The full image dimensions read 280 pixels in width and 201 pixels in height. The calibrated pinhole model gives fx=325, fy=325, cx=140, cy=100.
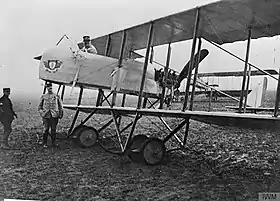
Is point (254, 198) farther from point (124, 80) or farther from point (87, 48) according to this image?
point (87, 48)

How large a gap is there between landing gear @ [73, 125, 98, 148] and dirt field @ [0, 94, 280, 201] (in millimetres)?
245

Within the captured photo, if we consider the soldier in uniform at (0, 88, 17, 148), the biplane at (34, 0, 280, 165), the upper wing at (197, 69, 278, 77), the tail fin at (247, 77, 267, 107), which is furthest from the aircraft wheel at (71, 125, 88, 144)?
the tail fin at (247, 77, 267, 107)

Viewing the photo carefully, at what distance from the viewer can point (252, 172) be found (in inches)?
62.2

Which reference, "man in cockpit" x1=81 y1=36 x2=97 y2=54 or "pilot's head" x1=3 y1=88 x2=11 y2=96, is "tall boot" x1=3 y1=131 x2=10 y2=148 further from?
"man in cockpit" x1=81 y1=36 x2=97 y2=54

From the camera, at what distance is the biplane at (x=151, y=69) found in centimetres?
160

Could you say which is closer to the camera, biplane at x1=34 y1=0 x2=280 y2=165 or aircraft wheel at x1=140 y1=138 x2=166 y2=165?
biplane at x1=34 y1=0 x2=280 y2=165

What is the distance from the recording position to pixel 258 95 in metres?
1.77

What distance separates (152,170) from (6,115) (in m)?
0.90

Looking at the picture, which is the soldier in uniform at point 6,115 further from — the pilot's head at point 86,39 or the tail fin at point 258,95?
the tail fin at point 258,95

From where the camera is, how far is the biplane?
160 cm

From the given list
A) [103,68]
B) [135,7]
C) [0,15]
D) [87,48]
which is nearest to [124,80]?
[103,68]

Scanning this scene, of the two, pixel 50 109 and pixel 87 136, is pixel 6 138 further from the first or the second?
pixel 87 136

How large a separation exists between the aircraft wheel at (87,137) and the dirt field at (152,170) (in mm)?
250

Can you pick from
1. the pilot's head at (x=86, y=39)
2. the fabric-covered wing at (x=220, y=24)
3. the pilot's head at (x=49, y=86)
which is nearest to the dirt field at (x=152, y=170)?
the pilot's head at (x=49, y=86)
